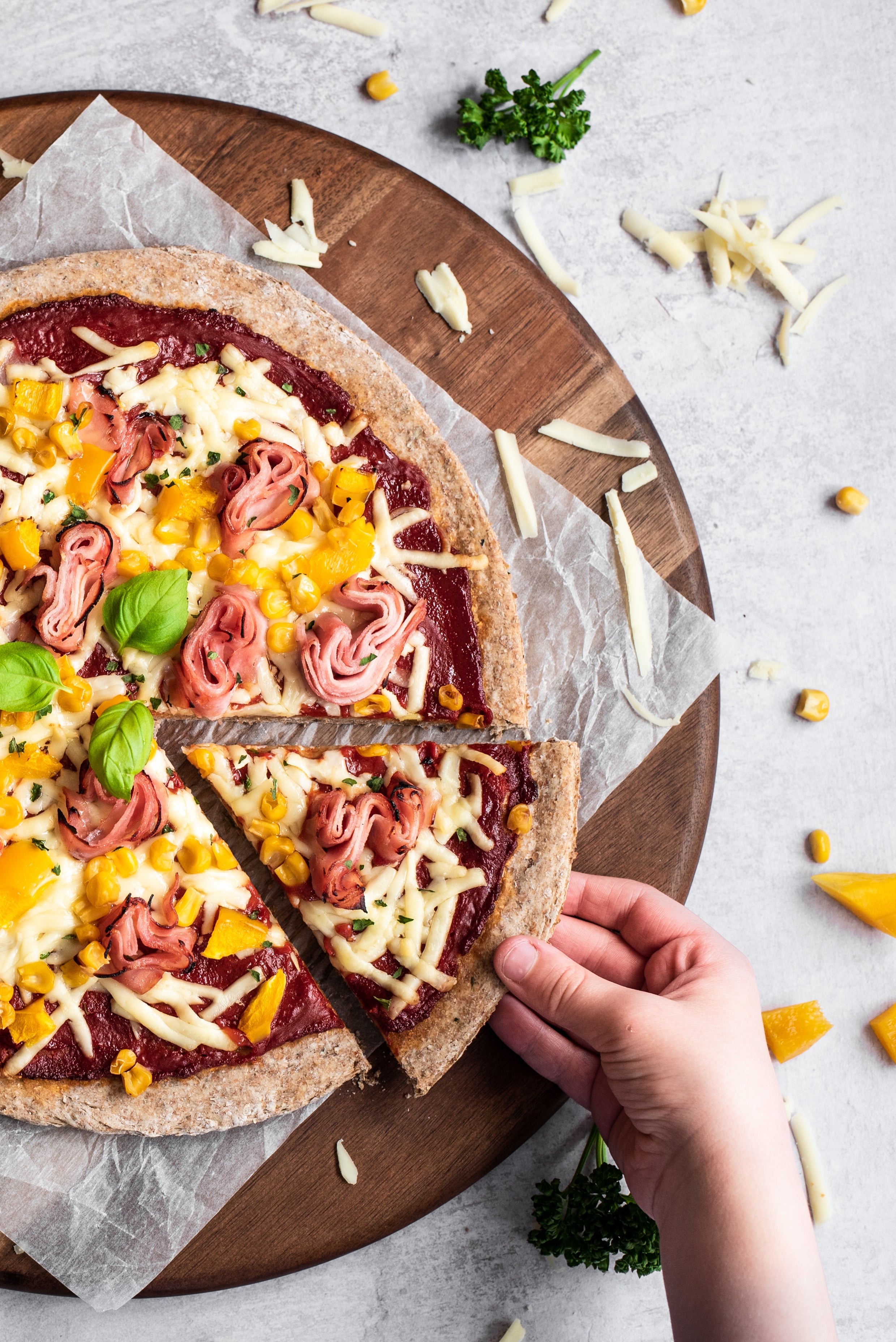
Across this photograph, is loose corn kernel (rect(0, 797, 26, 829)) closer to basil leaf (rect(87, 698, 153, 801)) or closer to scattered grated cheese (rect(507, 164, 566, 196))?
basil leaf (rect(87, 698, 153, 801))

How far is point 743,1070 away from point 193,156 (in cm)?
464

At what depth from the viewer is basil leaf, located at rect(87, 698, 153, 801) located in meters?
3.85

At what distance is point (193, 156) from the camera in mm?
4617

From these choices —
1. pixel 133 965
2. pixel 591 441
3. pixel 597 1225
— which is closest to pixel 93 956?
pixel 133 965

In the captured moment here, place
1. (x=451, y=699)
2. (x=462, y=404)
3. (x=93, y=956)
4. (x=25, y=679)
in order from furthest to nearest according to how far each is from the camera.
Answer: (x=462, y=404), (x=451, y=699), (x=93, y=956), (x=25, y=679)

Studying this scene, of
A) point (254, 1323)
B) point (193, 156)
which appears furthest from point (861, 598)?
point (254, 1323)

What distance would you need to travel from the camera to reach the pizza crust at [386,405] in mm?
4445

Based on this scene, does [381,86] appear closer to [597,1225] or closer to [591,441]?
[591,441]

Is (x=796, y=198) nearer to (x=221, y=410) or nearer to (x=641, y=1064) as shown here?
(x=221, y=410)

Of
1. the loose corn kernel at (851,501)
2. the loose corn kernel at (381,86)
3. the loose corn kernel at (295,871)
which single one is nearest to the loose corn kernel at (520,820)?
the loose corn kernel at (295,871)

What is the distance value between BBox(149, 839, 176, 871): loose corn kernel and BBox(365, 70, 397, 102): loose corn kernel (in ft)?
12.0

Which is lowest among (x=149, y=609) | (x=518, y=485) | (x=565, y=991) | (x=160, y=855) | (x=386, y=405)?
(x=565, y=991)

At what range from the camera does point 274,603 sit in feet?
13.9

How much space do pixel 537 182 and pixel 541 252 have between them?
35 cm
